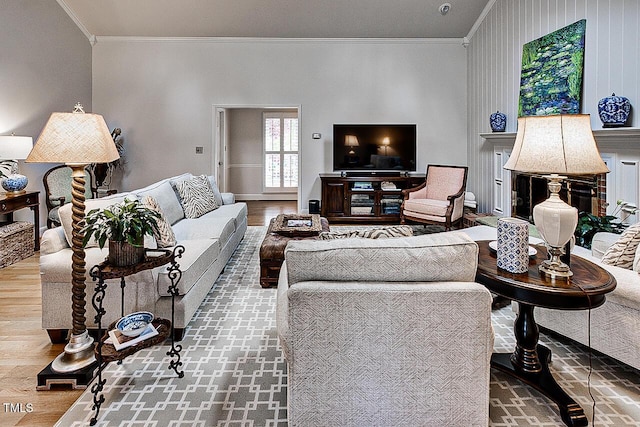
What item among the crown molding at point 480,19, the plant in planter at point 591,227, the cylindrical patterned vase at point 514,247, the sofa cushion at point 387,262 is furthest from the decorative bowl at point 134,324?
the crown molding at point 480,19

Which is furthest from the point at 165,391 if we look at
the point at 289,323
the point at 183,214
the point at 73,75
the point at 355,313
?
the point at 73,75

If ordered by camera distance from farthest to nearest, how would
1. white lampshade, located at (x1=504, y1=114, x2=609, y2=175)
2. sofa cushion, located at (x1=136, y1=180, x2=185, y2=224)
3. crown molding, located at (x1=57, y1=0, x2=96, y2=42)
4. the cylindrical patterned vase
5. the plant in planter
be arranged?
1. crown molding, located at (x1=57, y1=0, x2=96, y2=42)
2. sofa cushion, located at (x1=136, y1=180, x2=185, y2=224)
3. the plant in planter
4. the cylindrical patterned vase
5. white lampshade, located at (x1=504, y1=114, x2=609, y2=175)

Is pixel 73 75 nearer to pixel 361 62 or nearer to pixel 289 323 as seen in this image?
pixel 361 62

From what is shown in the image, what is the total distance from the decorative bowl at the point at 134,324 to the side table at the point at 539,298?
5.53 feet

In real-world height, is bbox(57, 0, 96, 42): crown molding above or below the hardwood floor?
above

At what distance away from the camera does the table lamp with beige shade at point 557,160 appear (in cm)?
183

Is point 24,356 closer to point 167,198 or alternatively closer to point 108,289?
point 108,289

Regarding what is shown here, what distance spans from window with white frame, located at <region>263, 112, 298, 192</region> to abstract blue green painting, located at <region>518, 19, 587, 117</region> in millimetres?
5703

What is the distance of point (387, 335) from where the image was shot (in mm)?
1653

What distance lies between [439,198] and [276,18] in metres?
3.71

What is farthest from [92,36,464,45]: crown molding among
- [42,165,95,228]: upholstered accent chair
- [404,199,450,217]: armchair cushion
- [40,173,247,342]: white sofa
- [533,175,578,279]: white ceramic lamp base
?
[533,175,578,279]: white ceramic lamp base

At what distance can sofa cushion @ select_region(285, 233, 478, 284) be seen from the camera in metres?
1.68

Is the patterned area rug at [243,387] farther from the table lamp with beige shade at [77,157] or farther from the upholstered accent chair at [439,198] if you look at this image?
the upholstered accent chair at [439,198]

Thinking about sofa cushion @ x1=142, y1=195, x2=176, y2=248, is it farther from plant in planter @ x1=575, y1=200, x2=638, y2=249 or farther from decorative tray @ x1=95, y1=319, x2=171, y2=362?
plant in planter @ x1=575, y1=200, x2=638, y2=249
